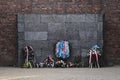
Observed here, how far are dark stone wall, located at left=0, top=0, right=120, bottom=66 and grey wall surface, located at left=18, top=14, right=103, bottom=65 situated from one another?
33cm

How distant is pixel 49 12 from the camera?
47.8 ft

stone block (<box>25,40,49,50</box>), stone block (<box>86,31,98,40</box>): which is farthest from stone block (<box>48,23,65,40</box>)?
stone block (<box>86,31,98,40</box>)

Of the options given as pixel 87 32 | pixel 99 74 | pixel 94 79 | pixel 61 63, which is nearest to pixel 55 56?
pixel 61 63

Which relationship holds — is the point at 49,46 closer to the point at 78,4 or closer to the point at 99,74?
the point at 78,4

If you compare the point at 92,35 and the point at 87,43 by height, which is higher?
the point at 92,35

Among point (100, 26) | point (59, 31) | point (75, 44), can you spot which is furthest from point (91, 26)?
point (59, 31)

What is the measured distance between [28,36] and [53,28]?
859 millimetres

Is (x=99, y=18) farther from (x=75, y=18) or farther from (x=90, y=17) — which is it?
(x=75, y=18)

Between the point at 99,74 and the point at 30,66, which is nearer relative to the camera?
the point at 99,74

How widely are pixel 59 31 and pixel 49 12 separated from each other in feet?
2.49

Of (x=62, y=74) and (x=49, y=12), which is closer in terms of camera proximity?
(x=62, y=74)

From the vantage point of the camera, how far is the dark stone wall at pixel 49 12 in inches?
572

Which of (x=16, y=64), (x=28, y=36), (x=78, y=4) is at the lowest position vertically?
(x=16, y=64)

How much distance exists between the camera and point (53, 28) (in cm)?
1430
